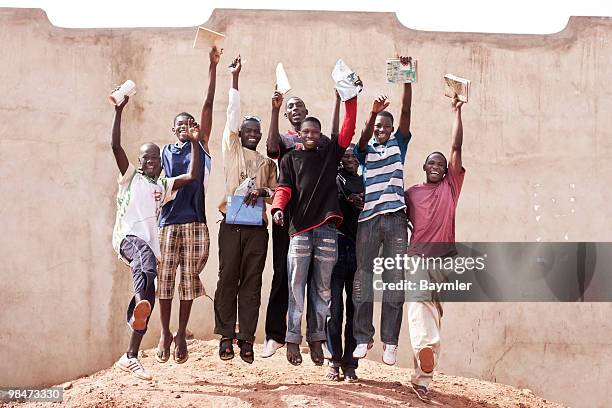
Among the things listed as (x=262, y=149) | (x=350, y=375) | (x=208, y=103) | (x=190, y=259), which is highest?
(x=208, y=103)

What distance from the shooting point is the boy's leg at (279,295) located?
20.5 feet

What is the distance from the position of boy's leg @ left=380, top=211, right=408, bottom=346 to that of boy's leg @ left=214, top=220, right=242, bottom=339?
106 centimetres

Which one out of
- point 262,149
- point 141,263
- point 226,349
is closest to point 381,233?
point 226,349

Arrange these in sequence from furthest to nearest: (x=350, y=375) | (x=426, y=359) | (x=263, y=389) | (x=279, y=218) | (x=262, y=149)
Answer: (x=262, y=149) < (x=350, y=375) < (x=263, y=389) < (x=426, y=359) < (x=279, y=218)

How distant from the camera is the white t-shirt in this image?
6.06 m

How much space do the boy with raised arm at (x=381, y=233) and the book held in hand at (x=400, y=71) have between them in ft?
0.61

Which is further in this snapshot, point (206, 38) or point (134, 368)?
point (206, 38)

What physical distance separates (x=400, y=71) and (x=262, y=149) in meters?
2.56

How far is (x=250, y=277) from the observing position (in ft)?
20.3

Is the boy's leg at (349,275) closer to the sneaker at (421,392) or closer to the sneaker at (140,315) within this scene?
the sneaker at (421,392)

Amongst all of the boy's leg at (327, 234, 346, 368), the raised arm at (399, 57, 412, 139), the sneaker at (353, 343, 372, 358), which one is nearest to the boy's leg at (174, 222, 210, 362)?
the boy's leg at (327, 234, 346, 368)

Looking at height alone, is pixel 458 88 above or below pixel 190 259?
above

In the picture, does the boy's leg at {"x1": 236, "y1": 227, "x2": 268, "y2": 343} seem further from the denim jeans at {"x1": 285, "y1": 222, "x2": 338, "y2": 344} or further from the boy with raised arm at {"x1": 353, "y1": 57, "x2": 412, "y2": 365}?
the boy with raised arm at {"x1": 353, "y1": 57, "x2": 412, "y2": 365}

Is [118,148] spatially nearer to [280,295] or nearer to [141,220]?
[141,220]
